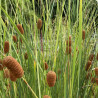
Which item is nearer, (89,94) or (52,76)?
(52,76)

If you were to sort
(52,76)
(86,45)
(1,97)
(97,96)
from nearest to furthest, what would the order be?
(52,76), (1,97), (97,96), (86,45)

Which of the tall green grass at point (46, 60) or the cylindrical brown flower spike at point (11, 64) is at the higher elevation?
the cylindrical brown flower spike at point (11, 64)

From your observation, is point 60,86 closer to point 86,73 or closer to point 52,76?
point 86,73

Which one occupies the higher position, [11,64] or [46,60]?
[11,64]

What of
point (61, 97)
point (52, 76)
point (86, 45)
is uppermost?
point (52, 76)

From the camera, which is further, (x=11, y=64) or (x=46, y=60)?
(x=46, y=60)

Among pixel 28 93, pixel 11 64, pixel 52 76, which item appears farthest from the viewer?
pixel 28 93

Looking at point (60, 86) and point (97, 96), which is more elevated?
point (60, 86)

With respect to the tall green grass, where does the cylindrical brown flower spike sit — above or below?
above

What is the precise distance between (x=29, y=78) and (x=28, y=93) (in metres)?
0.10

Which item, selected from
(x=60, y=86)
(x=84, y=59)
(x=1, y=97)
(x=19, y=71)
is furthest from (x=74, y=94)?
(x=19, y=71)

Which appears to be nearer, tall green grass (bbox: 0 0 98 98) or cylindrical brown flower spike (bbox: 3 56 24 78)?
cylindrical brown flower spike (bbox: 3 56 24 78)

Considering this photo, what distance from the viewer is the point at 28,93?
2.83ft

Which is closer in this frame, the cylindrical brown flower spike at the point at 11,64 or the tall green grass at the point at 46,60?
the cylindrical brown flower spike at the point at 11,64
